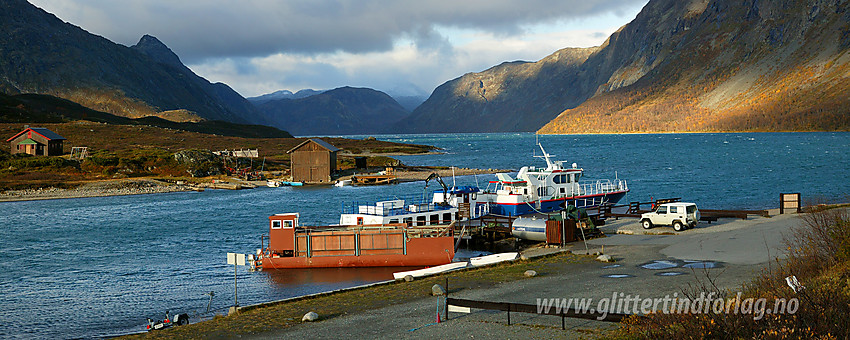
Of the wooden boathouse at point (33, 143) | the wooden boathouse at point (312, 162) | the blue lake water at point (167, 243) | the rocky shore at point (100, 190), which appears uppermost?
the wooden boathouse at point (33, 143)

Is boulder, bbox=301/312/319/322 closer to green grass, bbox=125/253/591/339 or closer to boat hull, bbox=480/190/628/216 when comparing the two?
green grass, bbox=125/253/591/339

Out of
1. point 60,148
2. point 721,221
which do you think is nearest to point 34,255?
point 721,221

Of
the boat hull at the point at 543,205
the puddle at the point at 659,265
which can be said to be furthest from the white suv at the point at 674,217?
the puddle at the point at 659,265

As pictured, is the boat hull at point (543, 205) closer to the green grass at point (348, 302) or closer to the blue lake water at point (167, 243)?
the blue lake water at point (167, 243)

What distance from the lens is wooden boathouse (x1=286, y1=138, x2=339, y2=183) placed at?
10238 cm

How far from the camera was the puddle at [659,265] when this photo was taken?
2839cm

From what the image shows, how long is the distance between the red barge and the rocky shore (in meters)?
58.3

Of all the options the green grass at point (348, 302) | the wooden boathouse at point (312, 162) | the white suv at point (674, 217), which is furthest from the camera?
the wooden boathouse at point (312, 162)

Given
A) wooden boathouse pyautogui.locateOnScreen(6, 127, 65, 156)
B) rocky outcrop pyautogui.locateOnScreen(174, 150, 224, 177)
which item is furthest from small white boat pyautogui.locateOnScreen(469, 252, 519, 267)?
wooden boathouse pyautogui.locateOnScreen(6, 127, 65, 156)

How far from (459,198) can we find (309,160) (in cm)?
5761

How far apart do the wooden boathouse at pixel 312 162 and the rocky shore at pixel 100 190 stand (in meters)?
16.5

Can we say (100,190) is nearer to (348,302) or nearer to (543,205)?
(543,205)

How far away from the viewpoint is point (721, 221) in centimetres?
4359

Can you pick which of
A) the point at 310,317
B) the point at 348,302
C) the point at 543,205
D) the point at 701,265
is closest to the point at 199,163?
the point at 543,205
